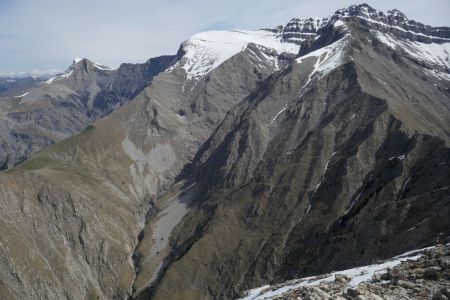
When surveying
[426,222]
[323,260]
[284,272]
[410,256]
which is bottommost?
[284,272]

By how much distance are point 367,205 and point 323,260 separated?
31838mm

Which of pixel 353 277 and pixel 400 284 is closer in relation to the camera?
pixel 400 284

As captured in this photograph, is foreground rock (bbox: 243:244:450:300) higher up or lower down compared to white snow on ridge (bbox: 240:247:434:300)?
higher up

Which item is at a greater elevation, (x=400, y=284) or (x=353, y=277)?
(x=400, y=284)

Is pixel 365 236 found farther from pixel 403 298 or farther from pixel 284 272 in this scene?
pixel 403 298

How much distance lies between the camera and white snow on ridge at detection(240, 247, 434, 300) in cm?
4959

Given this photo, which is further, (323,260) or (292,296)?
(323,260)

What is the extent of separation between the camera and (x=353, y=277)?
5038 centimetres

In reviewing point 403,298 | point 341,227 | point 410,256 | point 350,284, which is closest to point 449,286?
point 403,298

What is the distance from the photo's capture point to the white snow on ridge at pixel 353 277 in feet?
163

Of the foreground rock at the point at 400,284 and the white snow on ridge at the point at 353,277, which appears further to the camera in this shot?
the white snow on ridge at the point at 353,277

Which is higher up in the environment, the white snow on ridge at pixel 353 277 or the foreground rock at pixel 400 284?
the foreground rock at pixel 400 284

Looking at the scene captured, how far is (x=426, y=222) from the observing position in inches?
4574

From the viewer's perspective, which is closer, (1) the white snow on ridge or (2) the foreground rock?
(2) the foreground rock
